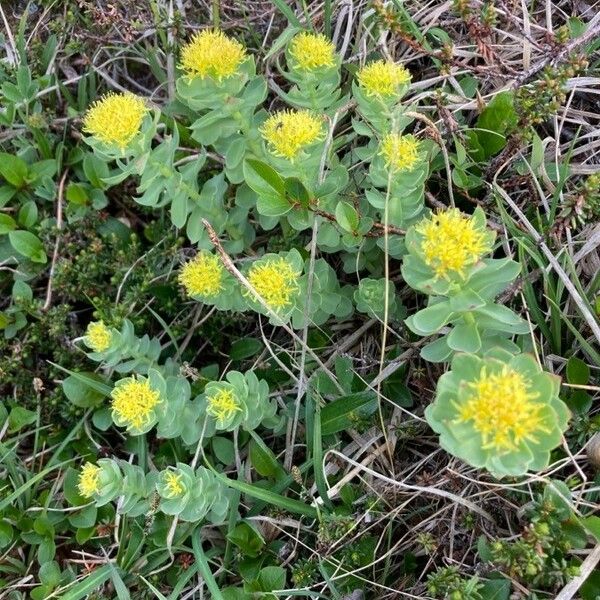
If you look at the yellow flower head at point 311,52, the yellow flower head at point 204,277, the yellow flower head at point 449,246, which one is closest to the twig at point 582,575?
the yellow flower head at point 449,246

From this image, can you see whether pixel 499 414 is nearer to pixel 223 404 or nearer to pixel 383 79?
pixel 223 404

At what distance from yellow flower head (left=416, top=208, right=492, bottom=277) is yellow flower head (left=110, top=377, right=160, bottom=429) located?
0.85m

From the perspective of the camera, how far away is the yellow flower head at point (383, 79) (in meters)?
1.89

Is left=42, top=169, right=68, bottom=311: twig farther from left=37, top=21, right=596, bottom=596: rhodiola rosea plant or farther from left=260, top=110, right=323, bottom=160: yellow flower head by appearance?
left=260, top=110, right=323, bottom=160: yellow flower head

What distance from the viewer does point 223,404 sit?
1922 mm

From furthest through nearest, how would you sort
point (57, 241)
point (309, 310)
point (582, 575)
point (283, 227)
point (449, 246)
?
point (57, 241)
point (283, 227)
point (309, 310)
point (582, 575)
point (449, 246)

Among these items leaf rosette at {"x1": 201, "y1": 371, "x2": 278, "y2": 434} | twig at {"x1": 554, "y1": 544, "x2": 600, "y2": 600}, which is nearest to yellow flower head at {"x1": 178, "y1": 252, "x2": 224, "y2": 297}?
leaf rosette at {"x1": 201, "y1": 371, "x2": 278, "y2": 434}

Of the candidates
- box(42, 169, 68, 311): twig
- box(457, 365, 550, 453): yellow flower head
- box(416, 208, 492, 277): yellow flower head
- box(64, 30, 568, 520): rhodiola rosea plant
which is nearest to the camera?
box(457, 365, 550, 453): yellow flower head

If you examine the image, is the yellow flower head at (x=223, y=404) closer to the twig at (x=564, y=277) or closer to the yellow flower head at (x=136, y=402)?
the yellow flower head at (x=136, y=402)

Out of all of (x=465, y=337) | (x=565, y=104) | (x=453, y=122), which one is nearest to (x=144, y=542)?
(x=465, y=337)

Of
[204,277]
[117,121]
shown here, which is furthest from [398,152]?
[117,121]

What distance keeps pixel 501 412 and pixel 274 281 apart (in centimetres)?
77

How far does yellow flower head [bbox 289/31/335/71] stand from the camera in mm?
1989

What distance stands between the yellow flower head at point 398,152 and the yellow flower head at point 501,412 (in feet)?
2.29
